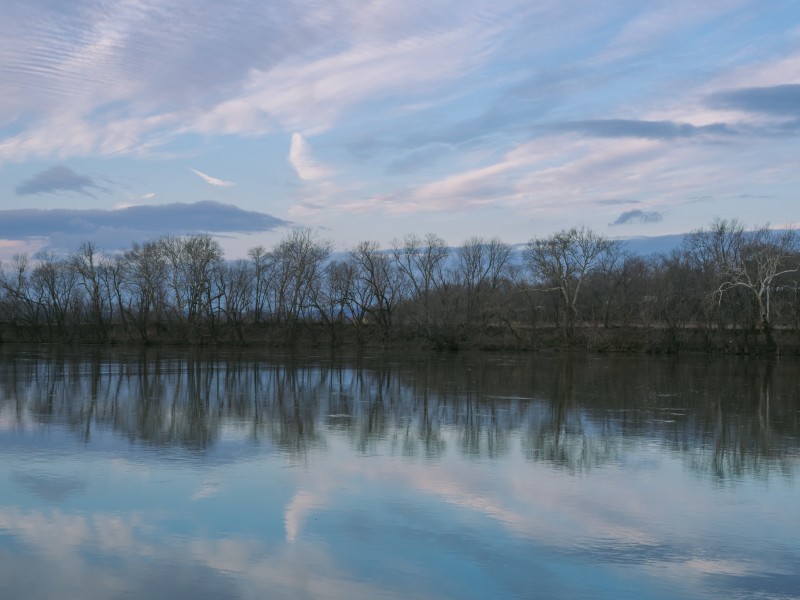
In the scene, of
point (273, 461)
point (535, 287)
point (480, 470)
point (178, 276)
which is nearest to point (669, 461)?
point (480, 470)

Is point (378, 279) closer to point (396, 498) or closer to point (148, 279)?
point (148, 279)

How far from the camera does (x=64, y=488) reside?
1032cm

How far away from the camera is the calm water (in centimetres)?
706

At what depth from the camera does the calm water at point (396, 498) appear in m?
7.06

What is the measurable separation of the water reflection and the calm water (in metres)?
0.12

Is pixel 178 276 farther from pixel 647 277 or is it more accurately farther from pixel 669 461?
pixel 669 461

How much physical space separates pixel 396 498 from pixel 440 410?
30.2 ft

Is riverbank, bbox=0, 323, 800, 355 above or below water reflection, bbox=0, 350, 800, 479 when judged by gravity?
above

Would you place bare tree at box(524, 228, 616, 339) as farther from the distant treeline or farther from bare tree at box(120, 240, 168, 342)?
bare tree at box(120, 240, 168, 342)

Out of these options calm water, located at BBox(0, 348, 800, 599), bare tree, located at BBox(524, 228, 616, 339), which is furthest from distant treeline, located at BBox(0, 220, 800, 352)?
calm water, located at BBox(0, 348, 800, 599)

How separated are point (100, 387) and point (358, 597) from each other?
2005cm

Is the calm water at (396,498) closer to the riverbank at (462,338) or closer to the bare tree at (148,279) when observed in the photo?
the riverbank at (462,338)

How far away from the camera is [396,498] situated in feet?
32.8

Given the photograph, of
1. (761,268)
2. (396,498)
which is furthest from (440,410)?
(761,268)
